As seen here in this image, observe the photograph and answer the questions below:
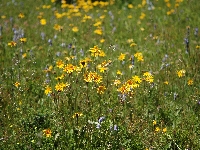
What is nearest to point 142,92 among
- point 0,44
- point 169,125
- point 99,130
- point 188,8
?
point 169,125

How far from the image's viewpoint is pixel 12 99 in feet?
12.3

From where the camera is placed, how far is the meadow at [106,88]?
2.98 meters

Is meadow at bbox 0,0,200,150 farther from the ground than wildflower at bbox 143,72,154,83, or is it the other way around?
wildflower at bbox 143,72,154,83

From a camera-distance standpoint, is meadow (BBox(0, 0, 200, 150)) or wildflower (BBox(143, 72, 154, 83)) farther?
wildflower (BBox(143, 72, 154, 83))

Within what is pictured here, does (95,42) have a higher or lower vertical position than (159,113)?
higher

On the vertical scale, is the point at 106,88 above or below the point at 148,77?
below

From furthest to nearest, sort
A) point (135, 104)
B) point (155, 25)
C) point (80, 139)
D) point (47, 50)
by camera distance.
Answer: point (155, 25), point (47, 50), point (135, 104), point (80, 139)

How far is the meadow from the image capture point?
9.78 ft

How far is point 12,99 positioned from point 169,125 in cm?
197

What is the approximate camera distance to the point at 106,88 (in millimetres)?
3217

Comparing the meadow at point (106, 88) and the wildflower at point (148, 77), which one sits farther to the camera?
the wildflower at point (148, 77)

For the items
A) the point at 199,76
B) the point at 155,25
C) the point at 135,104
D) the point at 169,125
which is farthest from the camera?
the point at 155,25

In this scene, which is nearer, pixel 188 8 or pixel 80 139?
pixel 80 139

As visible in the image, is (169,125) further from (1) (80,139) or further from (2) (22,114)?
(2) (22,114)
